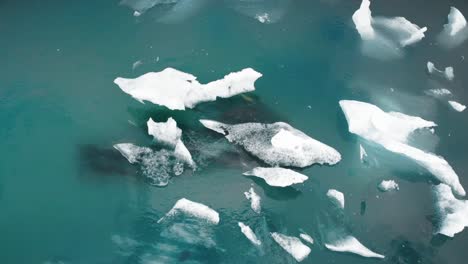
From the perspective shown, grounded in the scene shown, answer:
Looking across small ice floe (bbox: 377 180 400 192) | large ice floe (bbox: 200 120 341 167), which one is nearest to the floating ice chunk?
large ice floe (bbox: 200 120 341 167)

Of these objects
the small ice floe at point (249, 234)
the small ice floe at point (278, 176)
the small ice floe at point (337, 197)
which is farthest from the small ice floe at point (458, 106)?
the small ice floe at point (249, 234)

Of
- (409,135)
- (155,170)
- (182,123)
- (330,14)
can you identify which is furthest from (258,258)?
(330,14)

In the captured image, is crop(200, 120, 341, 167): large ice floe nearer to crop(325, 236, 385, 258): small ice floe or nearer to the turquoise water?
the turquoise water

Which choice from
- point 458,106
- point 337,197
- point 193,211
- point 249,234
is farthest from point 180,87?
point 458,106

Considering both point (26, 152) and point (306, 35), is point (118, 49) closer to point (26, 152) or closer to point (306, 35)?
point (26, 152)

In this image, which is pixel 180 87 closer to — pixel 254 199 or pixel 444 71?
pixel 254 199

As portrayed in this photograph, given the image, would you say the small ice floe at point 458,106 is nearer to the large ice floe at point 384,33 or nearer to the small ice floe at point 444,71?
the small ice floe at point 444,71
